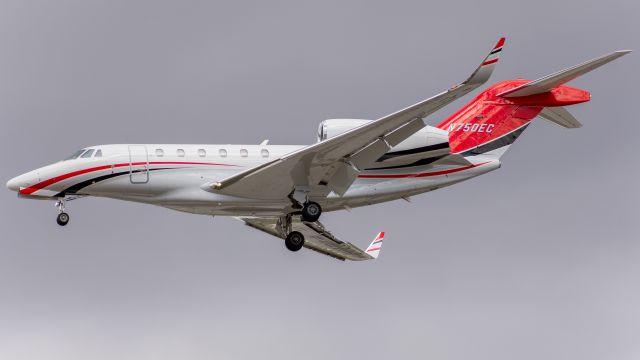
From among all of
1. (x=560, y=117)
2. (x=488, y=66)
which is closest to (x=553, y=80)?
(x=560, y=117)

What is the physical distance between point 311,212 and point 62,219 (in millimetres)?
7292

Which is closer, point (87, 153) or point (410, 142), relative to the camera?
point (87, 153)

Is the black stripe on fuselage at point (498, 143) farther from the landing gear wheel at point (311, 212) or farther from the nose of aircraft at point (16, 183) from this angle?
the nose of aircraft at point (16, 183)

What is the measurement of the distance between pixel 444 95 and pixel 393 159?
20.8 feet

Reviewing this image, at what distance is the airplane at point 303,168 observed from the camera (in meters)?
32.2

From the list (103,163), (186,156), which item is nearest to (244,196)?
(186,156)

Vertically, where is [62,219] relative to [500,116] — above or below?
below

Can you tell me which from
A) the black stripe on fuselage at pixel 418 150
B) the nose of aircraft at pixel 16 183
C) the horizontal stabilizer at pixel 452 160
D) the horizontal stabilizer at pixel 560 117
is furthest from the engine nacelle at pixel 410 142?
the nose of aircraft at pixel 16 183

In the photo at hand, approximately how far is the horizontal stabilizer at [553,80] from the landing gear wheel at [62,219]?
46.7 feet

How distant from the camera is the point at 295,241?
116 feet

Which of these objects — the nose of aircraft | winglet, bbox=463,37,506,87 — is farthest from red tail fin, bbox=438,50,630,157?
the nose of aircraft

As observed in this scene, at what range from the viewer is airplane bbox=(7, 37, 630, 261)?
32250 mm

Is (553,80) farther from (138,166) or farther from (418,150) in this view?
(138,166)

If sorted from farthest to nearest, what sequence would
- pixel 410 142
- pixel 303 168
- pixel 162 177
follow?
pixel 410 142 < pixel 162 177 < pixel 303 168
